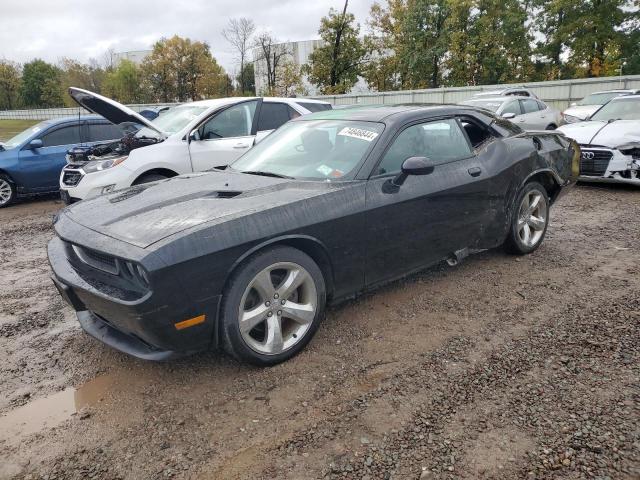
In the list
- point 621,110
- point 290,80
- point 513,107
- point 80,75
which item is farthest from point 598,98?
point 80,75

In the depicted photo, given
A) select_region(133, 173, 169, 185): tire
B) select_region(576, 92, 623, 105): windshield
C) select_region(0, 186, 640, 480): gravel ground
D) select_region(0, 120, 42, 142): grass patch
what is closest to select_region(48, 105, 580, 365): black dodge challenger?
select_region(0, 186, 640, 480): gravel ground

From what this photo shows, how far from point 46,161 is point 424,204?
7.73m

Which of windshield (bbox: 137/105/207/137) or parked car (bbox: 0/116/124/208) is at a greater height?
windshield (bbox: 137/105/207/137)

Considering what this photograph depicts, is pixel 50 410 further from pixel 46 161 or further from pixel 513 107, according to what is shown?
pixel 513 107

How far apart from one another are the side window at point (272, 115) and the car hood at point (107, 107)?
1542 mm

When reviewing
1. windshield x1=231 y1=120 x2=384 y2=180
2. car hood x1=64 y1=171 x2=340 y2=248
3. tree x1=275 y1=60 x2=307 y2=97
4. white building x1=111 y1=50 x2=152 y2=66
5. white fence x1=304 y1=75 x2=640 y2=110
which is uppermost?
white building x1=111 y1=50 x2=152 y2=66

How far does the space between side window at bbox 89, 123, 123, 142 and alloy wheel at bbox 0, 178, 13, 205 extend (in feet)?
5.41

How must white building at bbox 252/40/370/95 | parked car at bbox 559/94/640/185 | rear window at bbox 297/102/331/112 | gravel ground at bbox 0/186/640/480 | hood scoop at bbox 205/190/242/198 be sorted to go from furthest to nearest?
1. white building at bbox 252/40/370/95
2. rear window at bbox 297/102/331/112
3. parked car at bbox 559/94/640/185
4. hood scoop at bbox 205/190/242/198
5. gravel ground at bbox 0/186/640/480

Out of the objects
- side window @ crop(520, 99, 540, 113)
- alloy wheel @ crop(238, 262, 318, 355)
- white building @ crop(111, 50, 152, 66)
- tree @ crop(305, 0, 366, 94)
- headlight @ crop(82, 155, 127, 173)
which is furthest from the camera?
white building @ crop(111, 50, 152, 66)

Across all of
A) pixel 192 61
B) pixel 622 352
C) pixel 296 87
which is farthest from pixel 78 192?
pixel 192 61

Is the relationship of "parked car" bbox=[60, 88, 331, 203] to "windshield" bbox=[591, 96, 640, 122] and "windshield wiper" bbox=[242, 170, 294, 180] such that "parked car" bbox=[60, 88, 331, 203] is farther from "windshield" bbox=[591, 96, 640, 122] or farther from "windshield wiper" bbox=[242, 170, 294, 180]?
"windshield" bbox=[591, 96, 640, 122]

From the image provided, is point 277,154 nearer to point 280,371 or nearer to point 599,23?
point 280,371

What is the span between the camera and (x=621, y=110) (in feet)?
29.9

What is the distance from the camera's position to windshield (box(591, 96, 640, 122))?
8.82 meters
